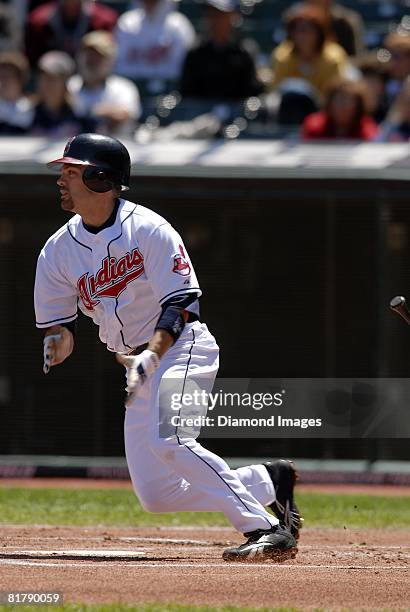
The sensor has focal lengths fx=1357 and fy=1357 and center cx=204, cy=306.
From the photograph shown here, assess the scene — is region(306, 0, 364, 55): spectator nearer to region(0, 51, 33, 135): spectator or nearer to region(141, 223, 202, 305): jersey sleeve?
region(0, 51, 33, 135): spectator

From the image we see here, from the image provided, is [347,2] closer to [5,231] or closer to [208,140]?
[208,140]

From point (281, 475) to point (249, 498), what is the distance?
0.44m

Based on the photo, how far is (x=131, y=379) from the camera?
5.05 m

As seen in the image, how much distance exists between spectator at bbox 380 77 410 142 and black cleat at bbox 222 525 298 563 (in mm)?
5266

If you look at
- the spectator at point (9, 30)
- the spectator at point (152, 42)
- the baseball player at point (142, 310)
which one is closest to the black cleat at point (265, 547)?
the baseball player at point (142, 310)

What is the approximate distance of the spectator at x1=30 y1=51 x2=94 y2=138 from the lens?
10.8 meters

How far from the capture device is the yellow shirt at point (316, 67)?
447 inches

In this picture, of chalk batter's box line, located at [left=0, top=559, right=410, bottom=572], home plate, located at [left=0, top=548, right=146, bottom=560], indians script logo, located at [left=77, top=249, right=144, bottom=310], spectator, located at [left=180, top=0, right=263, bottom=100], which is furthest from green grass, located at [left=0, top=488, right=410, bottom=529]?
spectator, located at [left=180, top=0, right=263, bottom=100]

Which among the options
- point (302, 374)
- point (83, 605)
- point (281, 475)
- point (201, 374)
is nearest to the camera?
point (83, 605)

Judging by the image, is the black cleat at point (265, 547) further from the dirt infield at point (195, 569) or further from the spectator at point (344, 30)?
the spectator at point (344, 30)

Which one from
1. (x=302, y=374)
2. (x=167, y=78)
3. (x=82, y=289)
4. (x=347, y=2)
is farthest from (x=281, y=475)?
(x=347, y=2)

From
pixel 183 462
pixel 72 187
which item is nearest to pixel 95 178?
pixel 72 187

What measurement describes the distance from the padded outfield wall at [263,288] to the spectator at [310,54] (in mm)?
2145

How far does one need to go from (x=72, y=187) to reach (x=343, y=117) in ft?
16.3
